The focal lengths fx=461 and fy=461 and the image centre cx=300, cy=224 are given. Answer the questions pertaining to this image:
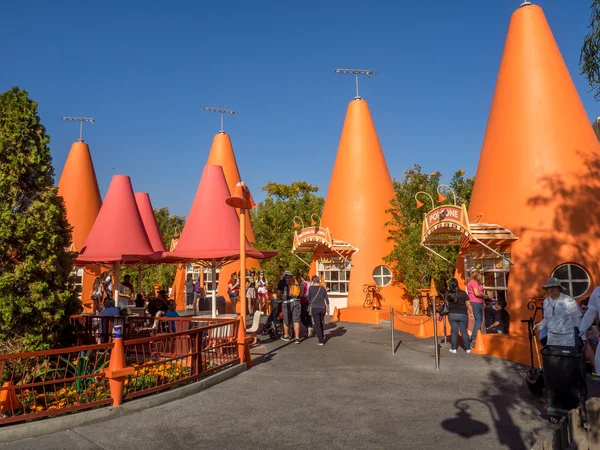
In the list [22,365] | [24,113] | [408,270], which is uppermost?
[24,113]

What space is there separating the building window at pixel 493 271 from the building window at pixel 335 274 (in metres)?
6.44

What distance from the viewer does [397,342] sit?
10.7 m

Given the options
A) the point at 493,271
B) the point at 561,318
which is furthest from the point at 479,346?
the point at 561,318

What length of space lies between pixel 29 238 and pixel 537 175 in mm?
10055

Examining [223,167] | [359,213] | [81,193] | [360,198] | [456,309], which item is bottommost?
[456,309]

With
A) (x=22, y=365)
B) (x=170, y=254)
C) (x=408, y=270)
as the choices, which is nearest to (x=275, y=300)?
(x=170, y=254)

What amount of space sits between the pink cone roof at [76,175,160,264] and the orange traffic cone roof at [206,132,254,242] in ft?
35.3

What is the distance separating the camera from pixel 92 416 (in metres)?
5.06

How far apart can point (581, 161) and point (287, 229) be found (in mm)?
15306

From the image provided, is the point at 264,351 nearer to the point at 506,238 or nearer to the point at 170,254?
the point at 170,254

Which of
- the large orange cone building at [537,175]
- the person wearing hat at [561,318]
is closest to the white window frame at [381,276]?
the large orange cone building at [537,175]

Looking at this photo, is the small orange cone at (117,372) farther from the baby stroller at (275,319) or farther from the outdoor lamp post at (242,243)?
the baby stroller at (275,319)

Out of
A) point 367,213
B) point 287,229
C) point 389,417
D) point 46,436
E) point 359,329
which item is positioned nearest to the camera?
point 46,436

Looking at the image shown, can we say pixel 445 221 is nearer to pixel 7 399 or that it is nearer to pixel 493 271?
pixel 493 271
